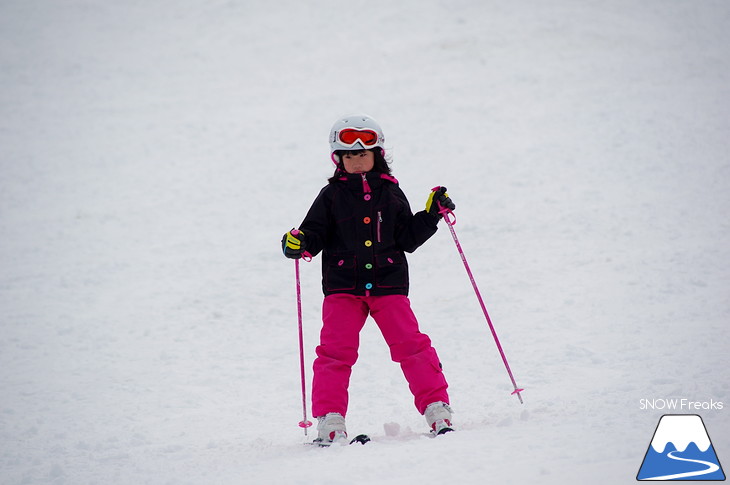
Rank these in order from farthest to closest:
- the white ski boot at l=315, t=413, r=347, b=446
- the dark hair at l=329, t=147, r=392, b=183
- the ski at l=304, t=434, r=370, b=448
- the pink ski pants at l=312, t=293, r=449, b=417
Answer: the dark hair at l=329, t=147, r=392, b=183, the pink ski pants at l=312, t=293, r=449, b=417, the white ski boot at l=315, t=413, r=347, b=446, the ski at l=304, t=434, r=370, b=448

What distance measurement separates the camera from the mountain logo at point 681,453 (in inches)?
121

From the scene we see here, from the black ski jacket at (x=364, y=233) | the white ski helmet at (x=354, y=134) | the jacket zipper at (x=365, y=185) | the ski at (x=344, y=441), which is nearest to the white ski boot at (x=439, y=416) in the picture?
the ski at (x=344, y=441)

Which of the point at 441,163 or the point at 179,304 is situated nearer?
the point at 179,304

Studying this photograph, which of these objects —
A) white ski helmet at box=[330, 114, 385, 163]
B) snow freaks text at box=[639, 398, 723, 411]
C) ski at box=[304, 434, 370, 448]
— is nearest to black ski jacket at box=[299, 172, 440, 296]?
white ski helmet at box=[330, 114, 385, 163]

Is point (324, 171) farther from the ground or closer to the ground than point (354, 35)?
closer to the ground

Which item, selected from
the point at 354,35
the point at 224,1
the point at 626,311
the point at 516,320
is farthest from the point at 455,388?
A: the point at 224,1

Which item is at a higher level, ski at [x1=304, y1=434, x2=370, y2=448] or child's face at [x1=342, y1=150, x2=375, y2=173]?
child's face at [x1=342, y1=150, x2=375, y2=173]

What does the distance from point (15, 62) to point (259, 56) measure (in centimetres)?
606

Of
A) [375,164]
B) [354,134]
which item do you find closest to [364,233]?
[375,164]

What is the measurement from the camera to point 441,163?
39.4ft

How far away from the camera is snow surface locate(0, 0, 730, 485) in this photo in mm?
4480

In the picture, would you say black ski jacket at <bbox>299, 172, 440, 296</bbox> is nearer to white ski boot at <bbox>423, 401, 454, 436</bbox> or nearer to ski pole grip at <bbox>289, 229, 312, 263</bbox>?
ski pole grip at <bbox>289, 229, 312, 263</bbox>

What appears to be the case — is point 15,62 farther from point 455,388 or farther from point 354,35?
point 455,388

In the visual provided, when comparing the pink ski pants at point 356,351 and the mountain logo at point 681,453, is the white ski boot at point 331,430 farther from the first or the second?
the mountain logo at point 681,453
